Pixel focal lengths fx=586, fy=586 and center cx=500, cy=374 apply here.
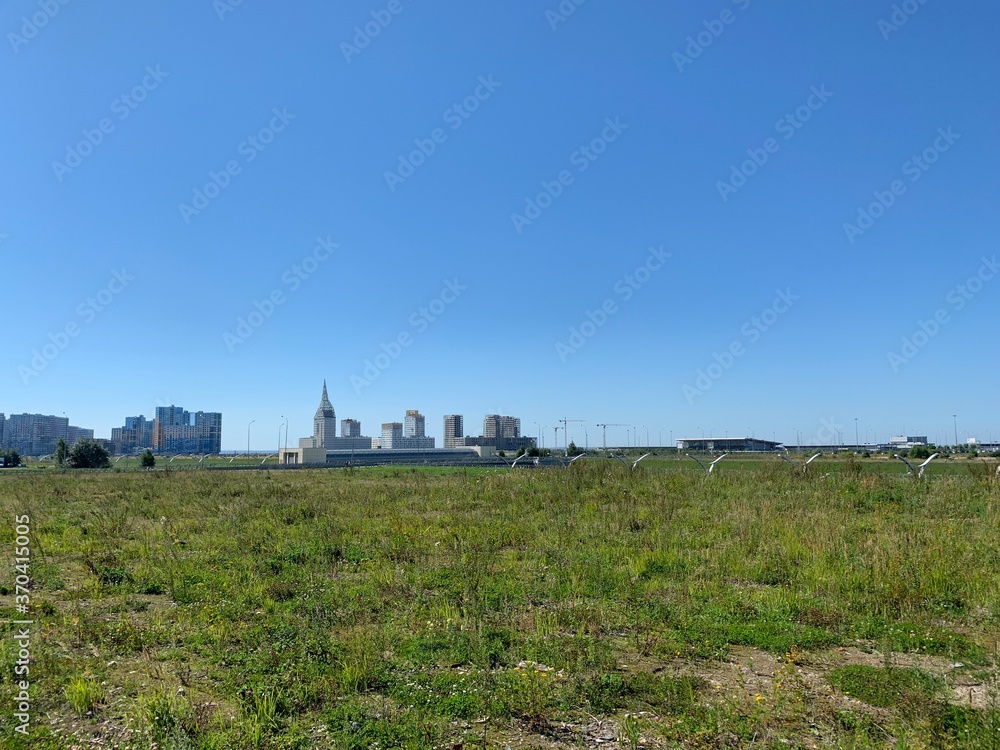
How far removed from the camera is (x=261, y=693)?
16.1 ft

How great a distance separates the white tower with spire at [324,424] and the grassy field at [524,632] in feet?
589

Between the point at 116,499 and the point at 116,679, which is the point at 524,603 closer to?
the point at 116,679

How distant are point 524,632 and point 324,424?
7508 inches

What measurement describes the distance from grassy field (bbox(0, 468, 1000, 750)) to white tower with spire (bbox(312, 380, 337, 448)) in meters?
179

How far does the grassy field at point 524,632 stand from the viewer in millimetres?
4391

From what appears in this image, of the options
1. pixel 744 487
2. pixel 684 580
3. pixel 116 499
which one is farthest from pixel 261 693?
pixel 116 499

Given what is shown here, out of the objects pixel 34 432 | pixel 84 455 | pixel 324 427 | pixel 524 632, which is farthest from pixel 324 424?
pixel 524 632

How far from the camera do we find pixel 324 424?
617 ft

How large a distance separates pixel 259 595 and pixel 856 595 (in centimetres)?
758

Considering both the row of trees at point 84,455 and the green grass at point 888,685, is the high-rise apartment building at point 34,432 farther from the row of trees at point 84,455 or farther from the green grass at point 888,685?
the green grass at point 888,685

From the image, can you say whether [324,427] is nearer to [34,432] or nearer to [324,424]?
[324,424]

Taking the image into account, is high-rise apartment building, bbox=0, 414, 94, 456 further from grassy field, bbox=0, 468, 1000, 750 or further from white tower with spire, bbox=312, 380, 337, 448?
grassy field, bbox=0, 468, 1000, 750

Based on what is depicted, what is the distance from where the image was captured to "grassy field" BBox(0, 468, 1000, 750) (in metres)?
4.39

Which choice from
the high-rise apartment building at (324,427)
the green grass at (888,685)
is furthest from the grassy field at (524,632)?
the high-rise apartment building at (324,427)
